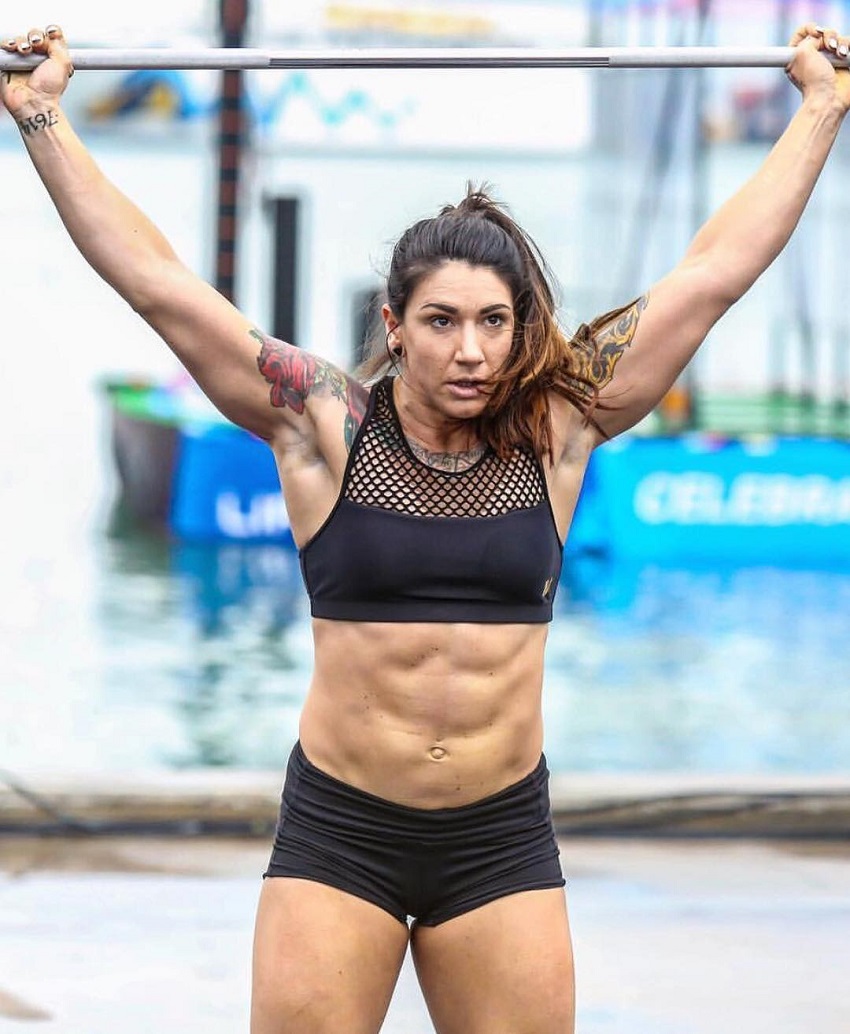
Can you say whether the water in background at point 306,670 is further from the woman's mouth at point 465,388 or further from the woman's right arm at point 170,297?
the woman's mouth at point 465,388

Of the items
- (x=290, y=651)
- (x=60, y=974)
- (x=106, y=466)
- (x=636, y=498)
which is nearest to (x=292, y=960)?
(x=60, y=974)

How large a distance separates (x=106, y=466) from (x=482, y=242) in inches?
660

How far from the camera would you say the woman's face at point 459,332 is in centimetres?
323

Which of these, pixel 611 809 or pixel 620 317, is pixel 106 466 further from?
pixel 620 317

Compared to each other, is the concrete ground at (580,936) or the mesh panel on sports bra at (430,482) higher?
the mesh panel on sports bra at (430,482)

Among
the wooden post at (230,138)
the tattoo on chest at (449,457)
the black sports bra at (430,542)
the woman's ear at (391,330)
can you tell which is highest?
the wooden post at (230,138)

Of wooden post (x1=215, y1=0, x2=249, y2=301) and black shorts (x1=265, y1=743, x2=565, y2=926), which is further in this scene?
wooden post (x1=215, y1=0, x2=249, y2=301)

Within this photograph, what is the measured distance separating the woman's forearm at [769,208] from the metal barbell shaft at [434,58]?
0.14 m

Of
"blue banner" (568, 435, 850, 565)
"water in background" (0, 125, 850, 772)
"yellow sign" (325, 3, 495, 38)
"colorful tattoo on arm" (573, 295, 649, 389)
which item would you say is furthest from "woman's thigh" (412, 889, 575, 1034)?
"yellow sign" (325, 3, 495, 38)

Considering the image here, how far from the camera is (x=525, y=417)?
3.39 meters

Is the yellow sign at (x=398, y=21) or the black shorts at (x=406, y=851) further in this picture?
the yellow sign at (x=398, y=21)

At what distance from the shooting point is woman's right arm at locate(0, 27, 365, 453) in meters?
3.32

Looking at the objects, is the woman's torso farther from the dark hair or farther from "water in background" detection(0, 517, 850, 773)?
"water in background" detection(0, 517, 850, 773)

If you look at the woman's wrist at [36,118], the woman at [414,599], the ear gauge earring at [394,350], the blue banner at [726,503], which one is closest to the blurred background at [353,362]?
the blue banner at [726,503]
